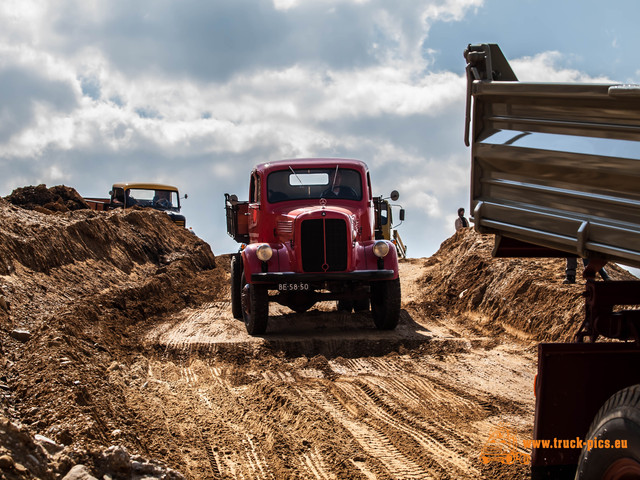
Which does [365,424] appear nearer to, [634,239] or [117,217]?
[634,239]

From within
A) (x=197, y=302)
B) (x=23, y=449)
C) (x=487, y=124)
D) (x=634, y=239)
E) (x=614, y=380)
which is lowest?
(x=197, y=302)

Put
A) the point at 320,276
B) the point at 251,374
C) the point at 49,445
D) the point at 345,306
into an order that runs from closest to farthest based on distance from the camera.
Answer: the point at 49,445 < the point at 251,374 < the point at 320,276 < the point at 345,306

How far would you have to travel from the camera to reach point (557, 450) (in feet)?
11.6

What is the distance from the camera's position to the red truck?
10234 mm

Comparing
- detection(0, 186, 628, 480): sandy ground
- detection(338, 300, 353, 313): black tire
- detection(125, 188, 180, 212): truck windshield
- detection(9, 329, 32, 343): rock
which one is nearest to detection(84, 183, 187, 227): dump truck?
detection(125, 188, 180, 212): truck windshield

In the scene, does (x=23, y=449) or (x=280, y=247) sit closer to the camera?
(x=23, y=449)

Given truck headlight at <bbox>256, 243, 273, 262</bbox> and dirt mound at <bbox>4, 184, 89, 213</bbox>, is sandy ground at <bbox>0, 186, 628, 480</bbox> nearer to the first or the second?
truck headlight at <bbox>256, 243, 273, 262</bbox>

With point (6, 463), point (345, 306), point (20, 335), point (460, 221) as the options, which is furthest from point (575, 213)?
point (460, 221)

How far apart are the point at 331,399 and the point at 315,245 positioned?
12.6ft

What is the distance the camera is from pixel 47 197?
94.3ft

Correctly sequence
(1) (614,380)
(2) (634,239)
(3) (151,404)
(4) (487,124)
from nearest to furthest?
(2) (634,239), (1) (614,380), (4) (487,124), (3) (151,404)

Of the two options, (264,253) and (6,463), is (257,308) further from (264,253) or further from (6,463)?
(6,463)

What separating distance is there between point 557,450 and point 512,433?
2.03 m

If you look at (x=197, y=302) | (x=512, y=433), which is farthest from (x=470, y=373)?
(x=197, y=302)
